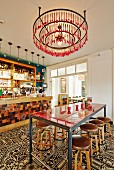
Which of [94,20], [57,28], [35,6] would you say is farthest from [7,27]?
[94,20]

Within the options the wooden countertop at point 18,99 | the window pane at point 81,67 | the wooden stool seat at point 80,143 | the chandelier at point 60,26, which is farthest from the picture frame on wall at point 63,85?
the wooden stool seat at point 80,143

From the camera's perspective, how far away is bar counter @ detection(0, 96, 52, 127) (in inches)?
139

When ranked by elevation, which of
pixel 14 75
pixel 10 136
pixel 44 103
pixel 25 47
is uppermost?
pixel 25 47

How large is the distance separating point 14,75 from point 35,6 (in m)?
3.67

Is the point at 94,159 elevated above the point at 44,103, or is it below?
below

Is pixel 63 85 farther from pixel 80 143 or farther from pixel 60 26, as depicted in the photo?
pixel 80 143

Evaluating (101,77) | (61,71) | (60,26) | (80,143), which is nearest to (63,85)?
(61,71)

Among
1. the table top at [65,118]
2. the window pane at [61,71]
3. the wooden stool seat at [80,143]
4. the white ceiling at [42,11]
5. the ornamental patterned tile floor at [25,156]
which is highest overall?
the white ceiling at [42,11]

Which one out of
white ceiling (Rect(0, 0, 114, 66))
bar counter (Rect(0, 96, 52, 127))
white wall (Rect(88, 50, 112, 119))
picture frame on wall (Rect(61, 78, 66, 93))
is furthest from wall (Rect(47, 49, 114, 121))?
picture frame on wall (Rect(61, 78, 66, 93))

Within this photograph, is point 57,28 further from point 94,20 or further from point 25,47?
point 25,47

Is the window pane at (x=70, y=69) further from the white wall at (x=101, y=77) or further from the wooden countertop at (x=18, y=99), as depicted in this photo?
the wooden countertop at (x=18, y=99)

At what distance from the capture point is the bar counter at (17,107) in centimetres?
354

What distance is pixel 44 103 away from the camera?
16.3ft

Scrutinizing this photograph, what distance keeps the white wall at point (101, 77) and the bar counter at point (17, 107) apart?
2352 millimetres
